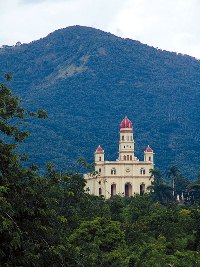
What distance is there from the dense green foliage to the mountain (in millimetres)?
75456

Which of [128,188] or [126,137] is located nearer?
[126,137]

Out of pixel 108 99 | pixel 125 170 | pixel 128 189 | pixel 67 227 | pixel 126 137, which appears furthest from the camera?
pixel 108 99

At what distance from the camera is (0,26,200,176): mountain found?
135m

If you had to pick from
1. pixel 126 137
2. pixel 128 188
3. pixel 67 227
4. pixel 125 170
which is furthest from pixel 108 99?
pixel 67 227

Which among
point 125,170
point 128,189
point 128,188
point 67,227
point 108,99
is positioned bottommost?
point 67,227

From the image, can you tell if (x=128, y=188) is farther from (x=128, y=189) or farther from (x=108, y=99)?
(x=108, y=99)

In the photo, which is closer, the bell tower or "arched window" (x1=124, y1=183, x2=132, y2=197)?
the bell tower

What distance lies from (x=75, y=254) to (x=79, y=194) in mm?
21207

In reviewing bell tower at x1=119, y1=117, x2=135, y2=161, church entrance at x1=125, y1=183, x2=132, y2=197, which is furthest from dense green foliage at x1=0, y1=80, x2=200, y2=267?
church entrance at x1=125, y1=183, x2=132, y2=197

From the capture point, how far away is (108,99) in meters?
171

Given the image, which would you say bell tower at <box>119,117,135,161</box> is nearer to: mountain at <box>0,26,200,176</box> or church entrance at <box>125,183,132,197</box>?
church entrance at <box>125,183,132,197</box>

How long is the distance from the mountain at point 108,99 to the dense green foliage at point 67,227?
75456 mm

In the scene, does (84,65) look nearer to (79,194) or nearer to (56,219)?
(79,194)

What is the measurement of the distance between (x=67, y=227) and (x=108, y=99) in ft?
439
